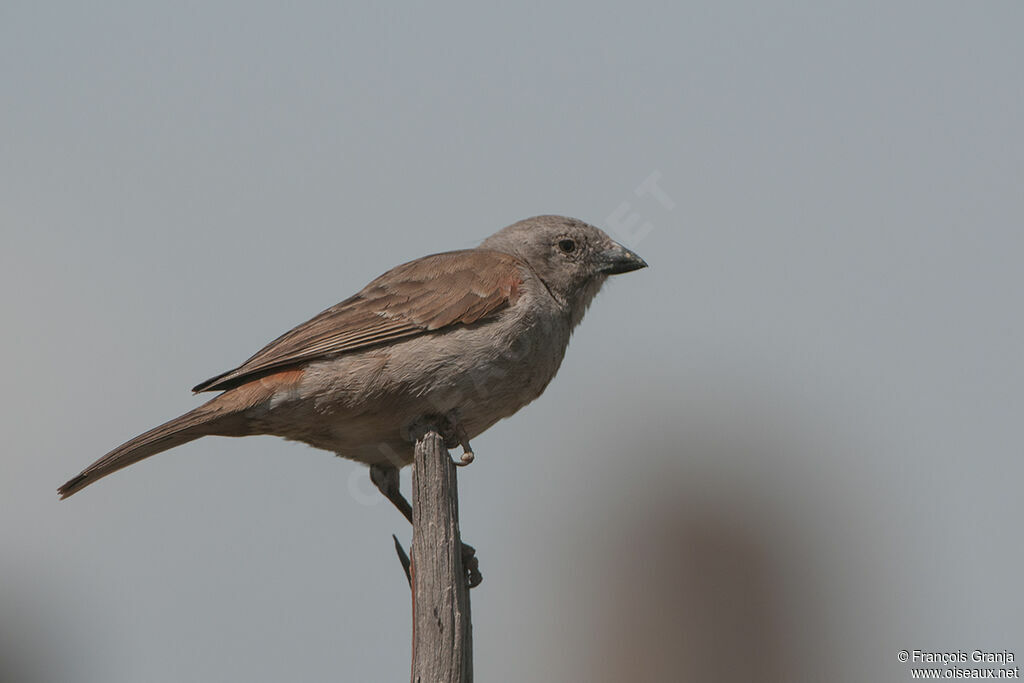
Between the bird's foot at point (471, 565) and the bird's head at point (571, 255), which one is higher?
the bird's head at point (571, 255)

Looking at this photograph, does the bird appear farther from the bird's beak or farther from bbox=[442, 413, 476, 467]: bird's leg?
the bird's beak

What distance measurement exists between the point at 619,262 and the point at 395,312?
1.83m

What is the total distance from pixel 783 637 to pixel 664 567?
5.29 ft

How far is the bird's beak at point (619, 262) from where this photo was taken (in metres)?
6.73

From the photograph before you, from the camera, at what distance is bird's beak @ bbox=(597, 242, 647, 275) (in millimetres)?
6734

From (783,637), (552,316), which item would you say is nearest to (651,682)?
(783,637)

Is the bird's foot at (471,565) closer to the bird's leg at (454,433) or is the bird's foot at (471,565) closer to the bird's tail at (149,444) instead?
the bird's leg at (454,433)

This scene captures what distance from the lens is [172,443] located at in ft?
17.3

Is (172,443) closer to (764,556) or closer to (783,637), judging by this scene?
(783,637)

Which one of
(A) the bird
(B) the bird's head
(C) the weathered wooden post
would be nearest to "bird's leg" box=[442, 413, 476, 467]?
(A) the bird

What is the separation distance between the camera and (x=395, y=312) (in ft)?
18.5

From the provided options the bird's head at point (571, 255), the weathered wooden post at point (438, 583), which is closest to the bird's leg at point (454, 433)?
the weathered wooden post at point (438, 583)

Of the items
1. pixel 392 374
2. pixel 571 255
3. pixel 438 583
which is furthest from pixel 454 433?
pixel 571 255

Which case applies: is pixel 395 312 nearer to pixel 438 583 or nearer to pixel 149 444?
pixel 149 444
